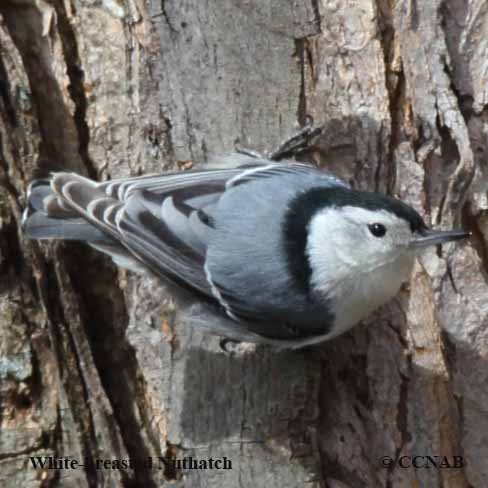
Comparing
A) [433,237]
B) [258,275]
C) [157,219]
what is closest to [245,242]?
[258,275]

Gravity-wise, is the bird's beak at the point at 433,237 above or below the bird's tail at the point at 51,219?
below

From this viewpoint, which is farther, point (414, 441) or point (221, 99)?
point (221, 99)

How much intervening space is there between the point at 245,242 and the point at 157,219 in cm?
24

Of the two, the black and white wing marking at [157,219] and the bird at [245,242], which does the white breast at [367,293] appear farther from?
the black and white wing marking at [157,219]

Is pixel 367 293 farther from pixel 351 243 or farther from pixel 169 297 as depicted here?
pixel 169 297

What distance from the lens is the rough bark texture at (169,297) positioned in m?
2.27

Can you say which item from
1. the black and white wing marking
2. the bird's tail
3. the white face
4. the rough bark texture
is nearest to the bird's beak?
the white face

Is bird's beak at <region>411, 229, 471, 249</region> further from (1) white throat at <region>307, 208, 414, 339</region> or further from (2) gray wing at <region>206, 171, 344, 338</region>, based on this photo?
(2) gray wing at <region>206, 171, 344, 338</region>

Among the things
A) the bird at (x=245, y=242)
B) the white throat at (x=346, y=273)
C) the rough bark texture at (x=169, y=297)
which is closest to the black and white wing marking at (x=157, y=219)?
the bird at (x=245, y=242)

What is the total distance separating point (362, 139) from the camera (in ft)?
8.03

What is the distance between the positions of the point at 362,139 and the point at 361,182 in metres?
0.12

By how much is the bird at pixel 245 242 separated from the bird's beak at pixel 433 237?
2cm

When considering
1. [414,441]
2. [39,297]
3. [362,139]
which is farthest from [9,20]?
[414,441]

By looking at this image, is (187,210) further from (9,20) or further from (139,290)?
(9,20)
